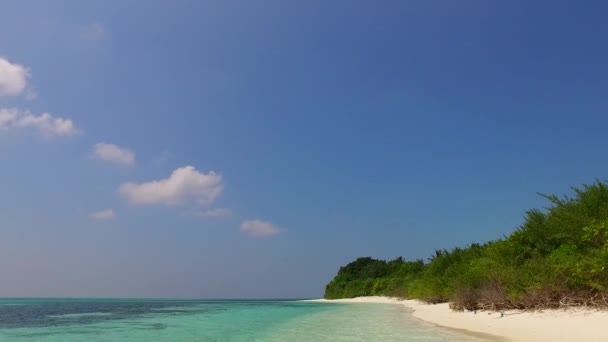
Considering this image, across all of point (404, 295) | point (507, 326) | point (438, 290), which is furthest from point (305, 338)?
point (404, 295)

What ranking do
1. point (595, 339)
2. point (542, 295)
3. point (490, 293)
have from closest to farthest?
point (595, 339) → point (542, 295) → point (490, 293)

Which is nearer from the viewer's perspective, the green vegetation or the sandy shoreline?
the sandy shoreline

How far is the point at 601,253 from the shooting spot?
14.4 meters

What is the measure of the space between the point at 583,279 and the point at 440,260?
2611 cm

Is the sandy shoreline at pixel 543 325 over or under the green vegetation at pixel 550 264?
under

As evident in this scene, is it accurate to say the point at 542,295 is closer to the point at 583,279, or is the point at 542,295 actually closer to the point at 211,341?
the point at 583,279

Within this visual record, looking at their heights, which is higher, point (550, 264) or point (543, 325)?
point (550, 264)

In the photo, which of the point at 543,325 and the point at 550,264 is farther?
the point at 550,264

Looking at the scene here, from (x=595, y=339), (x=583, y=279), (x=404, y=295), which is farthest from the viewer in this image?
(x=404, y=295)

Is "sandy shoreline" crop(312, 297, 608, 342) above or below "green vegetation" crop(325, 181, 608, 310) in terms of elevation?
below

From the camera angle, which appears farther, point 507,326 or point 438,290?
point 438,290

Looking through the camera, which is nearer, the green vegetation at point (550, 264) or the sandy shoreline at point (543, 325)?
the sandy shoreline at point (543, 325)

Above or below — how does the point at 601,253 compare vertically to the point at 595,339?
above

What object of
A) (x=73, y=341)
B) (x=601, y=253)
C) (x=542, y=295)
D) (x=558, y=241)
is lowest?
(x=73, y=341)
